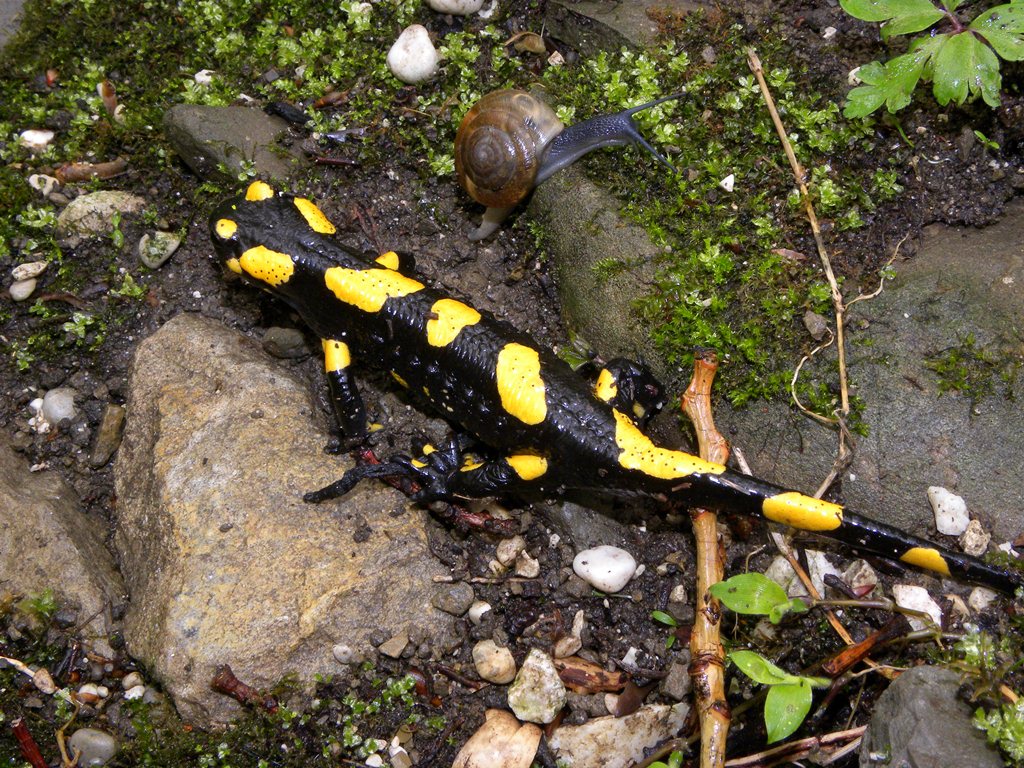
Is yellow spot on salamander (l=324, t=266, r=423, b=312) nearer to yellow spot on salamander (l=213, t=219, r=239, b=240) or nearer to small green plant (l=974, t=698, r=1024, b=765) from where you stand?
yellow spot on salamander (l=213, t=219, r=239, b=240)

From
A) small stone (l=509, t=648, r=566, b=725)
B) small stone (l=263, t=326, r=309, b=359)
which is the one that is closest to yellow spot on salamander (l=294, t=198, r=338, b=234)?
Answer: small stone (l=263, t=326, r=309, b=359)

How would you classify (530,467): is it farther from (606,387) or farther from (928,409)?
(928,409)

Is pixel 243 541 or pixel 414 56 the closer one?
pixel 243 541

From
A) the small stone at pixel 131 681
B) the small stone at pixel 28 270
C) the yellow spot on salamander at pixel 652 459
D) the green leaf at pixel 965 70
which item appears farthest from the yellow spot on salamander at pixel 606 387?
the small stone at pixel 28 270

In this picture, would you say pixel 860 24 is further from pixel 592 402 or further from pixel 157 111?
pixel 157 111

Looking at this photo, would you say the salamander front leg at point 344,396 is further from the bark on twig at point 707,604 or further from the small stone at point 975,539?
the small stone at point 975,539

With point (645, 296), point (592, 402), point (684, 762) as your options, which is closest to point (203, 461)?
point (592, 402)

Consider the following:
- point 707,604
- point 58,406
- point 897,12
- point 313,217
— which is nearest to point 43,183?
point 58,406
